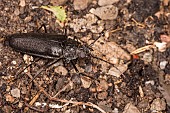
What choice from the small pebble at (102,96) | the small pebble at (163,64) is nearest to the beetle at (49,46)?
the small pebble at (102,96)

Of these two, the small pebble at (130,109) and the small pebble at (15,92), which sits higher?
the small pebble at (15,92)

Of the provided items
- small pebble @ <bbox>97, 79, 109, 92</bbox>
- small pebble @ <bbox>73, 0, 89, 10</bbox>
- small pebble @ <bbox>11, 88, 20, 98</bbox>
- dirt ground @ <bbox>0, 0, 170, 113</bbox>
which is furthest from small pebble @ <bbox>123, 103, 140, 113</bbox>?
small pebble @ <bbox>73, 0, 89, 10</bbox>

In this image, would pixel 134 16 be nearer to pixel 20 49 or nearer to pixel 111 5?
pixel 111 5

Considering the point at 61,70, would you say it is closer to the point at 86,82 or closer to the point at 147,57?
the point at 86,82

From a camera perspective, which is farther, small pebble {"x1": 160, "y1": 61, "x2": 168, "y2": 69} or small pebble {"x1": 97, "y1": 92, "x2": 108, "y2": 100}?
small pebble {"x1": 160, "y1": 61, "x2": 168, "y2": 69}

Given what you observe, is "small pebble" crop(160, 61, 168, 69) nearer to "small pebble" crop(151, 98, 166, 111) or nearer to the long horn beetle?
"small pebble" crop(151, 98, 166, 111)

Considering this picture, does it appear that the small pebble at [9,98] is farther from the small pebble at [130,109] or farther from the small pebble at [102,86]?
the small pebble at [130,109]

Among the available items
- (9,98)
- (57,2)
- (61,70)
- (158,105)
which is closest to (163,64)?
(158,105)

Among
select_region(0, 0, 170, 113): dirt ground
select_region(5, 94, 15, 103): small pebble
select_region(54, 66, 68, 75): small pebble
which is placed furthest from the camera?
select_region(54, 66, 68, 75): small pebble
